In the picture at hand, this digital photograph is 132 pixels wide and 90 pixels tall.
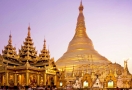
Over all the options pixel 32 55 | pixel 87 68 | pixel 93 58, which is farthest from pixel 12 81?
pixel 93 58

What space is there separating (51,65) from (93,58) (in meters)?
15.3

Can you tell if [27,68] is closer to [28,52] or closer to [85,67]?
[28,52]

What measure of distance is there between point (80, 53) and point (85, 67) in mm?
6737

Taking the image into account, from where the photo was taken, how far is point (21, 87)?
24750 millimetres

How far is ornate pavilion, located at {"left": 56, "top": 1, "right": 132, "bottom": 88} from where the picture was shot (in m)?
28.2

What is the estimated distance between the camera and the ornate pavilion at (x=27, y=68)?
26.2 m

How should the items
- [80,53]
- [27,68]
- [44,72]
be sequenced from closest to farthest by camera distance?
[27,68] → [44,72] → [80,53]

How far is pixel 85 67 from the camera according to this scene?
38.0 meters

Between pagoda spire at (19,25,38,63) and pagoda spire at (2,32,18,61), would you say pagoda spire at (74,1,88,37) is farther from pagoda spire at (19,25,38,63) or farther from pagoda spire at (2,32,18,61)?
pagoda spire at (2,32,18,61)

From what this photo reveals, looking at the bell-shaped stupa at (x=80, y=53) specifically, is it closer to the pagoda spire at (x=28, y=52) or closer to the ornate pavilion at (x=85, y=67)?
the ornate pavilion at (x=85, y=67)

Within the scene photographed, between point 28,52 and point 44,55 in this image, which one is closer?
point 28,52

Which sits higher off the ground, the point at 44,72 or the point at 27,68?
the point at 27,68

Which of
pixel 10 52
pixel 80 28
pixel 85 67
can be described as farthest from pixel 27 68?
pixel 80 28

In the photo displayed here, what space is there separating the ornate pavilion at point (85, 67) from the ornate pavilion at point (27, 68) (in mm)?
2693
